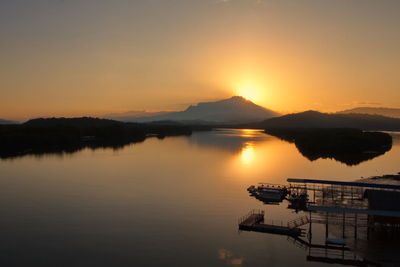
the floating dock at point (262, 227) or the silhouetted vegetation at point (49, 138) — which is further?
the silhouetted vegetation at point (49, 138)

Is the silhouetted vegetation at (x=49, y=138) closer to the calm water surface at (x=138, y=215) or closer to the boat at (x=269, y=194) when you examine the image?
the calm water surface at (x=138, y=215)

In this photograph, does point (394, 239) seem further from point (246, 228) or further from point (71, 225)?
point (71, 225)

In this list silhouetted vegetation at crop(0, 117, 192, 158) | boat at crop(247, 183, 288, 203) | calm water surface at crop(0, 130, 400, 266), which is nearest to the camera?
calm water surface at crop(0, 130, 400, 266)

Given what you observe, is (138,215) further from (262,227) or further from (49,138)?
(49,138)

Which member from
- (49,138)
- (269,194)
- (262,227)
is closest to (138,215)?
(262,227)

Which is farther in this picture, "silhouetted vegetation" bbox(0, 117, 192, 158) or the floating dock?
"silhouetted vegetation" bbox(0, 117, 192, 158)

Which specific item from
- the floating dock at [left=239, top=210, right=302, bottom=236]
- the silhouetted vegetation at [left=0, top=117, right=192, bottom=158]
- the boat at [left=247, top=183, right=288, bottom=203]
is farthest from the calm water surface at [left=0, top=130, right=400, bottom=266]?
the silhouetted vegetation at [left=0, top=117, right=192, bottom=158]

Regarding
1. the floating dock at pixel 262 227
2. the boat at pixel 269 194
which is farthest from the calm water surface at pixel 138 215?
the boat at pixel 269 194

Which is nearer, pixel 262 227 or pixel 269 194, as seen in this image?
pixel 262 227

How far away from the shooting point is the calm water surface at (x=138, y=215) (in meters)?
19.8

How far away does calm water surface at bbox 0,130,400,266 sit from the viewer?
1983 centimetres

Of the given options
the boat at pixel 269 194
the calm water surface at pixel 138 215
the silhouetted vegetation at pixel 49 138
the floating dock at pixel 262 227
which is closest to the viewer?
the calm water surface at pixel 138 215

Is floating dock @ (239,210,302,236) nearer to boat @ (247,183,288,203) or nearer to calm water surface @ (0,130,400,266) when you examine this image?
calm water surface @ (0,130,400,266)

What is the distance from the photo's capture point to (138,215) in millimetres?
27141
